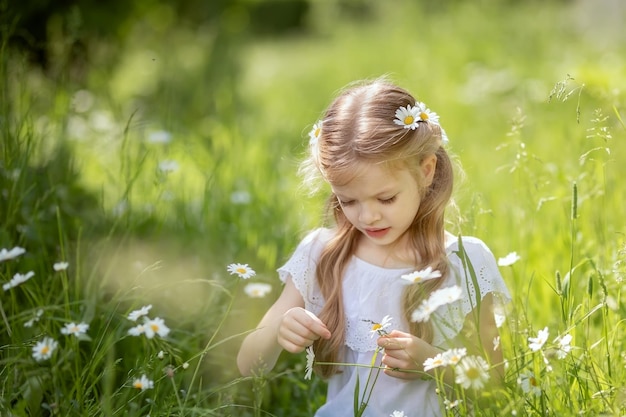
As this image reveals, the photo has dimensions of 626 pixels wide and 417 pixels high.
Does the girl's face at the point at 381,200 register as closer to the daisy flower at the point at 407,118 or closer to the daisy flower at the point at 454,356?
the daisy flower at the point at 407,118

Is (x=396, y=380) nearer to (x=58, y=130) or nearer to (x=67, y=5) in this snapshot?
(x=58, y=130)

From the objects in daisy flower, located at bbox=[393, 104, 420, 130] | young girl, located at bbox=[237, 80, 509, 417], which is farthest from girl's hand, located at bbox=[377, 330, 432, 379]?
daisy flower, located at bbox=[393, 104, 420, 130]

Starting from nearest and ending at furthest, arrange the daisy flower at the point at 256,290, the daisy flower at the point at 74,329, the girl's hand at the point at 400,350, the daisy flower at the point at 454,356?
the daisy flower at the point at 454,356 → the girl's hand at the point at 400,350 → the daisy flower at the point at 74,329 → the daisy flower at the point at 256,290

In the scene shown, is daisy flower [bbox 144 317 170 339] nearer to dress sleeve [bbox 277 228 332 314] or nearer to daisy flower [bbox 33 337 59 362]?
daisy flower [bbox 33 337 59 362]

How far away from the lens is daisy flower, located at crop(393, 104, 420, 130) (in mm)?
1797

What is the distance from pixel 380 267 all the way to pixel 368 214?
18 centimetres

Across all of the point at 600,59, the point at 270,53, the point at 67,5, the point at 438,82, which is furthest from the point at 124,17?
the point at 270,53

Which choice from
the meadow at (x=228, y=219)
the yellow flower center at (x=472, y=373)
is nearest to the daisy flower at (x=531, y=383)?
the meadow at (x=228, y=219)

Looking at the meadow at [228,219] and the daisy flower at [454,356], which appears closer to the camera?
the daisy flower at [454,356]

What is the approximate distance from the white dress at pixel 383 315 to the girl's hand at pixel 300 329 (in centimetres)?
14

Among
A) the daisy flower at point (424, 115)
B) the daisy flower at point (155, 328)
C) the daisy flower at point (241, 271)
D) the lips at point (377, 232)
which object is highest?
the daisy flower at point (424, 115)

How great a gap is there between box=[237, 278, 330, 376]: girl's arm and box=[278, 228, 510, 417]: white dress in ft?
0.18

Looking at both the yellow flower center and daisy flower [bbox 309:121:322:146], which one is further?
daisy flower [bbox 309:121:322:146]

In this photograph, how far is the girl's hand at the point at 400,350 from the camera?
1.68m
